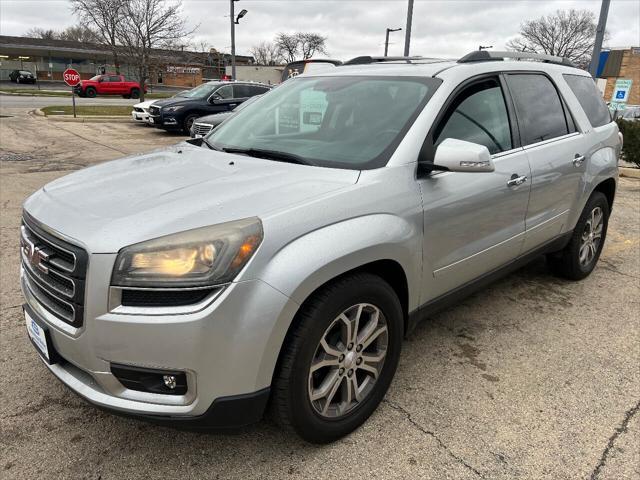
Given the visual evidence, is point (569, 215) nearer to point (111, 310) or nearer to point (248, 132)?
point (248, 132)

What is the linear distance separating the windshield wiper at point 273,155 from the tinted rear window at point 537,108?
1.61 m

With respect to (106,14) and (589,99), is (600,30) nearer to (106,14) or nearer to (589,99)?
(589,99)

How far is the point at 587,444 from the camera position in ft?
8.06

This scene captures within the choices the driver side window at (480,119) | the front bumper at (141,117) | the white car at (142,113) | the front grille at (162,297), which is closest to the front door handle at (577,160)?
the driver side window at (480,119)

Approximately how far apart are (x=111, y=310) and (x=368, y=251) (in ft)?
3.51

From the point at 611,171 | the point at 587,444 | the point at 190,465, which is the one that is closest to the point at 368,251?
the point at 190,465

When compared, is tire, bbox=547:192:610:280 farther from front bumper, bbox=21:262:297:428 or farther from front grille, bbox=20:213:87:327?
front grille, bbox=20:213:87:327

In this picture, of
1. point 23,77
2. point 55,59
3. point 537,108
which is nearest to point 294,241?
point 537,108

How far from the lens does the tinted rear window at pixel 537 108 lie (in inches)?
135

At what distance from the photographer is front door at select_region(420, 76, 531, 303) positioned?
2.69 m

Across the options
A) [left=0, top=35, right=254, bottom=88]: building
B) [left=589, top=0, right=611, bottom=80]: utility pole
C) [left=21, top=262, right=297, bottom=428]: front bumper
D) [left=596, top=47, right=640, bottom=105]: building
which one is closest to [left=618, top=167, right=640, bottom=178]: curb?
[left=589, top=0, right=611, bottom=80]: utility pole

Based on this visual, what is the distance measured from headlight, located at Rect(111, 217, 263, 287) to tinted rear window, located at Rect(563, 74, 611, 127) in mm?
3390

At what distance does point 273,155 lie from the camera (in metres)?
2.77

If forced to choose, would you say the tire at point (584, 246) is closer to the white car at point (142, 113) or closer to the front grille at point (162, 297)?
the front grille at point (162, 297)
